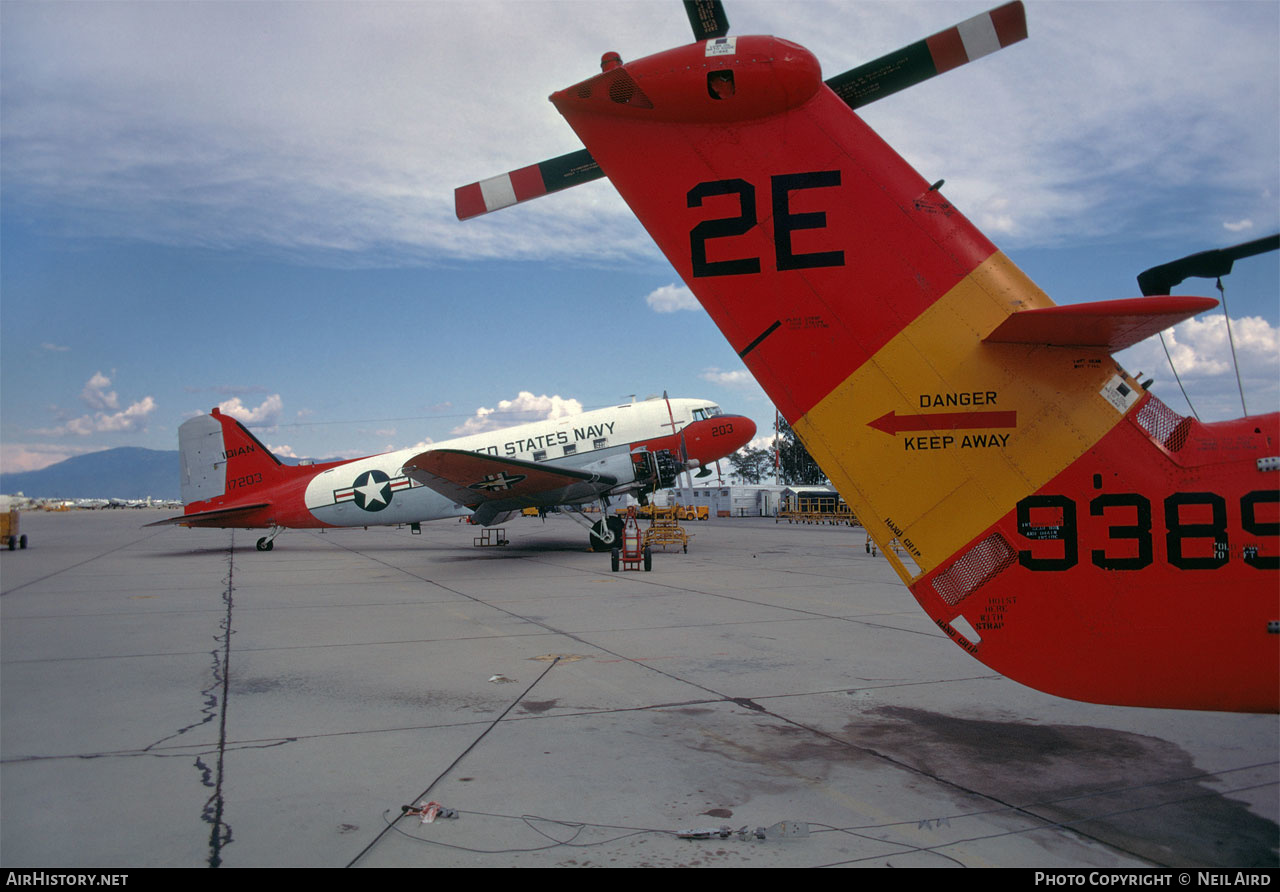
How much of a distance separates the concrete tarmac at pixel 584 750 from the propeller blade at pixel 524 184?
325cm

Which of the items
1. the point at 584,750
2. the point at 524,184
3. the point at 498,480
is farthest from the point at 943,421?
the point at 498,480

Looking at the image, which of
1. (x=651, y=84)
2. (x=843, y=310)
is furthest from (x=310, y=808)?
(x=651, y=84)

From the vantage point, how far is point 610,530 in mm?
21594

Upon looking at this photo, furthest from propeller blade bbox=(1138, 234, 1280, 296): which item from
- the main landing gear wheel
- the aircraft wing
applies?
the main landing gear wheel

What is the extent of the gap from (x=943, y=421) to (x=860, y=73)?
71.1 inches

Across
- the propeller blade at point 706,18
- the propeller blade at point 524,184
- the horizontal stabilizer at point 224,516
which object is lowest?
the horizontal stabilizer at point 224,516

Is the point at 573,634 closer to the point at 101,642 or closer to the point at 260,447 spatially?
the point at 101,642

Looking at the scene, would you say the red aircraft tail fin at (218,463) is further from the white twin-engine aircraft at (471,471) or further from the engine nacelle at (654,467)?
the engine nacelle at (654,467)

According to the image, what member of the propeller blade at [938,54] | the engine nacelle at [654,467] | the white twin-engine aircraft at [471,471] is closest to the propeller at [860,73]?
the propeller blade at [938,54]

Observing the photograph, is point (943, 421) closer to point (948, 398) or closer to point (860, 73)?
point (948, 398)

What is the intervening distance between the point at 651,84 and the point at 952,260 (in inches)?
69.5

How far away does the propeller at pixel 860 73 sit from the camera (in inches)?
134

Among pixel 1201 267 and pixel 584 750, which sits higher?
pixel 1201 267

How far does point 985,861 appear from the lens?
11.0ft
